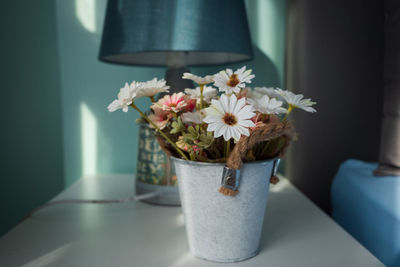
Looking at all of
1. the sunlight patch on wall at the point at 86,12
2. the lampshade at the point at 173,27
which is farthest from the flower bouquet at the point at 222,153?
the sunlight patch on wall at the point at 86,12

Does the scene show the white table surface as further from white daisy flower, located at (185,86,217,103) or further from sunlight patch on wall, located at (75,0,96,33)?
sunlight patch on wall, located at (75,0,96,33)

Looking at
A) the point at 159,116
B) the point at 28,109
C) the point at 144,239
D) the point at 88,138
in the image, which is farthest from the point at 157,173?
the point at 28,109

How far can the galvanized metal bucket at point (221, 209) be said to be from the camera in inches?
19.1

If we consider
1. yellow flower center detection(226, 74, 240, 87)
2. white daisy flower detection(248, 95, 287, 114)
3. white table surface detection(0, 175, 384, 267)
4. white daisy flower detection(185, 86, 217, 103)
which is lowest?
white table surface detection(0, 175, 384, 267)

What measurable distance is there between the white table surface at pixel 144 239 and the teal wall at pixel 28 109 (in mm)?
423

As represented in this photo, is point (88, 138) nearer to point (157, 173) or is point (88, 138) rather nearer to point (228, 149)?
point (157, 173)

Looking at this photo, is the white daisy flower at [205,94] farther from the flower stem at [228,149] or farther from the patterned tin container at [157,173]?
the patterned tin container at [157,173]

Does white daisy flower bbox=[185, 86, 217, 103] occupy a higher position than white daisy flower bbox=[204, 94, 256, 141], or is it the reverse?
white daisy flower bbox=[185, 86, 217, 103]

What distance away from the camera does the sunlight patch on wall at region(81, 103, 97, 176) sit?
3.69ft

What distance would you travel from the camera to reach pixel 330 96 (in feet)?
3.19

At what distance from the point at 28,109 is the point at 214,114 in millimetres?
931

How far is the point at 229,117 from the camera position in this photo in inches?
16.8

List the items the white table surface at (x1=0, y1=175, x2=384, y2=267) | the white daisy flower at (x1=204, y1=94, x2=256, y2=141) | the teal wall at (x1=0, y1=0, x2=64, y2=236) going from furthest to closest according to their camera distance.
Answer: the teal wall at (x1=0, y1=0, x2=64, y2=236)
the white table surface at (x1=0, y1=175, x2=384, y2=267)
the white daisy flower at (x1=204, y1=94, x2=256, y2=141)

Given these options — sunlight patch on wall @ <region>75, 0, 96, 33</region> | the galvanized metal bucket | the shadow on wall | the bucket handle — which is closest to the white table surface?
the galvanized metal bucket
